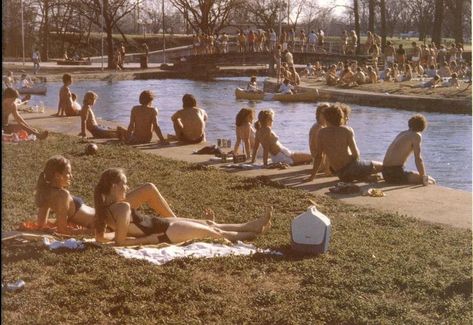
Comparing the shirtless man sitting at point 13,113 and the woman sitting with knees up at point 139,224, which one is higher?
the shirtless man sitting at point 13,113

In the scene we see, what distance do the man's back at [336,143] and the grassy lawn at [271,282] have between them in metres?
2.06

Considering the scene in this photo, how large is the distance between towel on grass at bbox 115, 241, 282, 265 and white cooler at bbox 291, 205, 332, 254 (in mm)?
214

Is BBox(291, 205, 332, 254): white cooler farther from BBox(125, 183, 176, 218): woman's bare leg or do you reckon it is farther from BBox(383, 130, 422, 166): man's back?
BBox(383, 130, 422, 166): man's back

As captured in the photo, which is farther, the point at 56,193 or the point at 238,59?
the point at 238,59

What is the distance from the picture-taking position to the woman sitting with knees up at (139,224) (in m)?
6.30

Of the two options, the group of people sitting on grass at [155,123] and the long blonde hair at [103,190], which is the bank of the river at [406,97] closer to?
the group of people sitting on grass at [155,123]

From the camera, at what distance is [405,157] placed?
1026 cm

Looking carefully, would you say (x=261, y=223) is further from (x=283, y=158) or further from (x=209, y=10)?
(x=209, y=10)

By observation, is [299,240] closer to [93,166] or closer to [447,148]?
[93,166]

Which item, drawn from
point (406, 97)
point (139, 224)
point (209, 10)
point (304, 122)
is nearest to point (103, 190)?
point (139, 224)

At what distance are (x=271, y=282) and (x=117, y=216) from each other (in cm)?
152

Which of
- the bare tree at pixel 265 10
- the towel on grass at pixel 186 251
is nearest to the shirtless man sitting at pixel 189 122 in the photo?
the towel on grass at pixel 186 251

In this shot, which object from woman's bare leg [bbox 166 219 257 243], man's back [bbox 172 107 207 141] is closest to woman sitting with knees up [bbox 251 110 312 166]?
man's back [bbox 172 107 207 141]

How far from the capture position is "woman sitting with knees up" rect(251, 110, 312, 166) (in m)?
11.6
